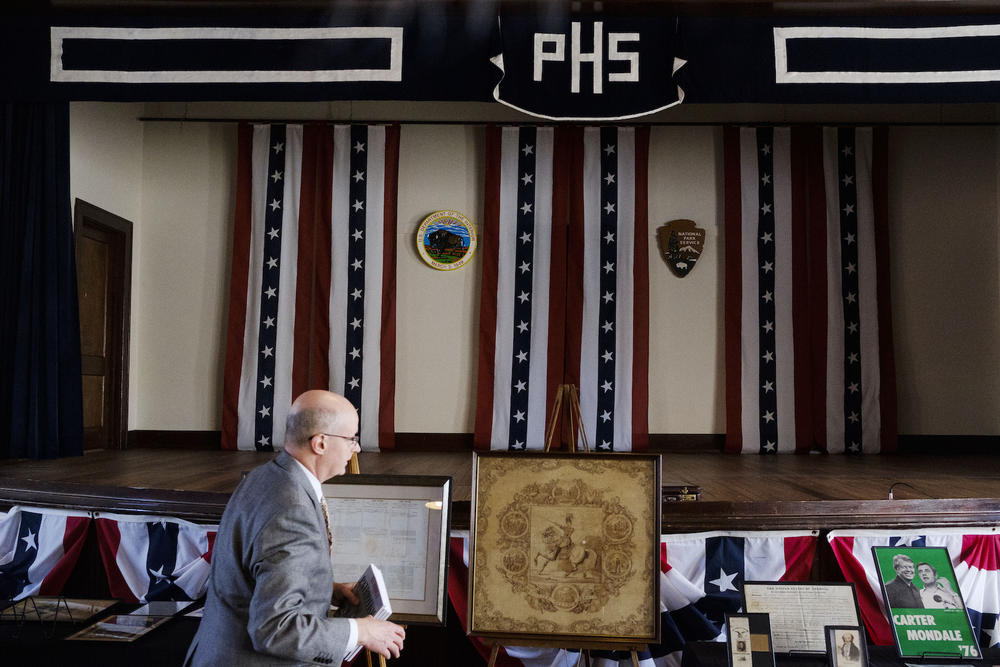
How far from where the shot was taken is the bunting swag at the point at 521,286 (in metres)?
6.73

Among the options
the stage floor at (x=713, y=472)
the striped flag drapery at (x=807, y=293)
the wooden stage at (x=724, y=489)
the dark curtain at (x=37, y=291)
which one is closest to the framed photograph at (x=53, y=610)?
the wooden stage at (x=724, y=489)

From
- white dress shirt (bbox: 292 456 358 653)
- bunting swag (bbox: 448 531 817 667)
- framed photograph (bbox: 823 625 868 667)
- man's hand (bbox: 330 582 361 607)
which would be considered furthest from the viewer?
bunting swag (bbox: 448 531 817 667)

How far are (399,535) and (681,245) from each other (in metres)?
5.06

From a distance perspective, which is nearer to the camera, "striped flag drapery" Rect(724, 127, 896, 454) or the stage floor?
the stage floor

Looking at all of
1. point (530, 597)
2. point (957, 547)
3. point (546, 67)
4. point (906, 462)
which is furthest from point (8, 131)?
point (906, 462)

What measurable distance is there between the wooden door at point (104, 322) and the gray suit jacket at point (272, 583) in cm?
514

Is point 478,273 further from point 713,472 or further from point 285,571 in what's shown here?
point 285,571

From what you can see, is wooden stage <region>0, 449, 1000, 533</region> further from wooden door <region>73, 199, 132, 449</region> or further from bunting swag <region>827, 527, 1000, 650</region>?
wooden door <region>73, 199, 132, 449</region>

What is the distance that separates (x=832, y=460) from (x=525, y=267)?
298 cm

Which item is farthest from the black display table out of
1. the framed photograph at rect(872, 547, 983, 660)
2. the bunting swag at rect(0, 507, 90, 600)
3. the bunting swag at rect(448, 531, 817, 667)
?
the bunting swag at rect(0, 507, 90, 600)

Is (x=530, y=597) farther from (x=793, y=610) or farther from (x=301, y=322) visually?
(x=301, y=322)

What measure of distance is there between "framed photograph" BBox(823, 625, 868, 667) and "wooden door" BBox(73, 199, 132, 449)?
229 inches

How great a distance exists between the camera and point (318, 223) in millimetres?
6887

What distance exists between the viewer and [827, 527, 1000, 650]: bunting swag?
3.35m
